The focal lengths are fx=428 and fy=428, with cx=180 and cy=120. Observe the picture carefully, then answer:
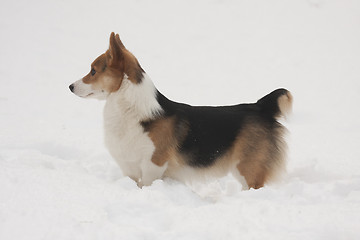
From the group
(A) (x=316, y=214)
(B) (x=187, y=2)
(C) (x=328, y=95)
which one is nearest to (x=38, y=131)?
(A) (x=316, y=214)

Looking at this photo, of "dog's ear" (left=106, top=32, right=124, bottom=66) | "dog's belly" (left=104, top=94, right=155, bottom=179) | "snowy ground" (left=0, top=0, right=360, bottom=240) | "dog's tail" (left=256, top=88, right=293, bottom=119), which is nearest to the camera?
"snowy ground" (left=0, top=0, right=360, bottom=240)

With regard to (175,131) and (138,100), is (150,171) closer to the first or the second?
(175,131)

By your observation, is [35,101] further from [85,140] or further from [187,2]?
[187,2]

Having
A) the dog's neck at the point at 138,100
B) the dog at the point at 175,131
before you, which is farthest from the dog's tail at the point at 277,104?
the dog's neck at the point at 138,100

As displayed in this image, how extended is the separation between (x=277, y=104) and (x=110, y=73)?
5.14ft

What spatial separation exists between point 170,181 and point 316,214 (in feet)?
4.79

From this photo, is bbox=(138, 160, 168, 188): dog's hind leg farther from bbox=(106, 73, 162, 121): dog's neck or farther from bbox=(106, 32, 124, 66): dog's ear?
bbox=(106, 32, 124, 66): dog's ear

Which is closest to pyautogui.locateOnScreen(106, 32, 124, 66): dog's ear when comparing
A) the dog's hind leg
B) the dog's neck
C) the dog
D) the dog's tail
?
the dog

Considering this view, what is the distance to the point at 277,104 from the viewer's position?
4.02 meters

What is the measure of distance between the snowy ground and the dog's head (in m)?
0.75

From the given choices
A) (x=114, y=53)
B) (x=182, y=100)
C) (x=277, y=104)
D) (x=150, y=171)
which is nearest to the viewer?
(x=114, y=53)

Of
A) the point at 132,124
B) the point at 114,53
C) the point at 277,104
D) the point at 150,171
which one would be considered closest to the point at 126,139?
the point at 132,124

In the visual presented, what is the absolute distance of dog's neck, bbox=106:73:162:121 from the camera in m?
3.72

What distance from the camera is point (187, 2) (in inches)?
508
